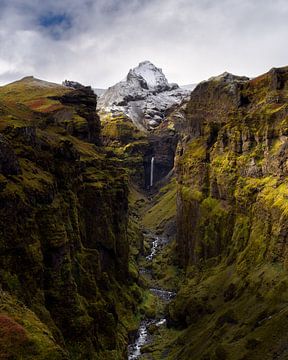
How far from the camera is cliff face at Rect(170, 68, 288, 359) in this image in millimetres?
83500

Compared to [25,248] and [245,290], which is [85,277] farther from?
[245,290]

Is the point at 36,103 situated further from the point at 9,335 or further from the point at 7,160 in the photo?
the point at 9,335

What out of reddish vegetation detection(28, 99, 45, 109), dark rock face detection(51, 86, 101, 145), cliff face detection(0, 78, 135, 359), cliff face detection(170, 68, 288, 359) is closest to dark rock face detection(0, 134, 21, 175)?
cliff face detection(0, 78, 135, 359)

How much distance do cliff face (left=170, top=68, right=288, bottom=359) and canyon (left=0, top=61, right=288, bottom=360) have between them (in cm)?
36

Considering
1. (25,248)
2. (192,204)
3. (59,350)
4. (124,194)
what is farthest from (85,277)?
(192,204)

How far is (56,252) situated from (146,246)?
115882mm

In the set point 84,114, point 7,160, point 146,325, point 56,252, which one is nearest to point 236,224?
point 146,325

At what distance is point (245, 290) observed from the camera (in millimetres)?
95125

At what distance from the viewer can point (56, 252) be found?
72062 millimetres

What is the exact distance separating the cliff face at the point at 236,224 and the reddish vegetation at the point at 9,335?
3962 centimetres

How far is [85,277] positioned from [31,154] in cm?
2362

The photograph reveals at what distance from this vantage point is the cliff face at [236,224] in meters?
83.5

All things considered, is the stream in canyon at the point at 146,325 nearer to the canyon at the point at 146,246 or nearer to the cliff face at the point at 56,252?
the canyon at the point at 146,246

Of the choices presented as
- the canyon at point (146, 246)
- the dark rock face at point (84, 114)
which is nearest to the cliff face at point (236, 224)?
the canyon at point (146, 246)
